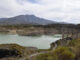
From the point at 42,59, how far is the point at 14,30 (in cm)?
9181

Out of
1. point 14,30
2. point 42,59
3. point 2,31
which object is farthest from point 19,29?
point 42,59

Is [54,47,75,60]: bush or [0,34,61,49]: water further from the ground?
[54,47,75,60]: bush

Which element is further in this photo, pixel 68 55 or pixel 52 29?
pixel 52 29

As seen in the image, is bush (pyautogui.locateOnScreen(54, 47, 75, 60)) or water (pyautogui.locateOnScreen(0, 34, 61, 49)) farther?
water (pyautogui.locateOnScreen(0, 34, 61, 49))

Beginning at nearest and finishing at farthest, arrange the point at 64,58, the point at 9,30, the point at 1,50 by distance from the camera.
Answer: the point at 64,58 → the point at 1,50 → the point at 9,30

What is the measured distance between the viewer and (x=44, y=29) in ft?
352

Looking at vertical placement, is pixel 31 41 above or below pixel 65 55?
below

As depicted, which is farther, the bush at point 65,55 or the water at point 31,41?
the water at point 31,41

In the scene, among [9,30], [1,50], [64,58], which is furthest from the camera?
[9,30]

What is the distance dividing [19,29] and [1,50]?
85.2 metres

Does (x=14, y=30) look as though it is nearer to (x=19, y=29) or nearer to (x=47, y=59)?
(x=19, y=29)

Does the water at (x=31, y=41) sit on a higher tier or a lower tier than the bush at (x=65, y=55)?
lower

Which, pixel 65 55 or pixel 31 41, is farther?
pixel 31 41

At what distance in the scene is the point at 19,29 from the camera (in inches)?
4067
